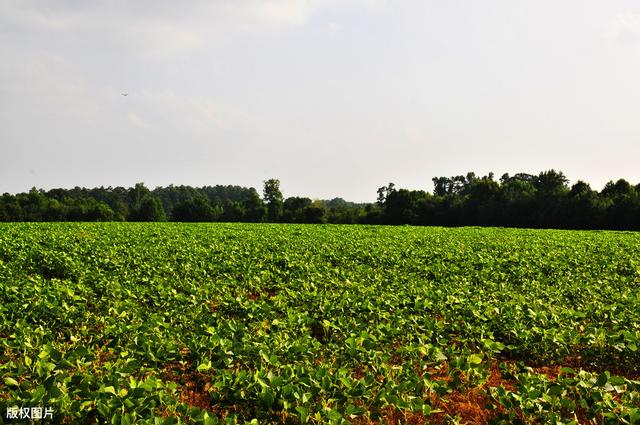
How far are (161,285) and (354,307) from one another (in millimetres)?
4752

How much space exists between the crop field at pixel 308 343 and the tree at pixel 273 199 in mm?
81448

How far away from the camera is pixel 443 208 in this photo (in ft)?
246

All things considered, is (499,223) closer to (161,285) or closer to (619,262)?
(619,262)

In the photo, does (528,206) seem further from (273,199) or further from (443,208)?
(273,199)

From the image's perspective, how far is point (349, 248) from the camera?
18125 mm

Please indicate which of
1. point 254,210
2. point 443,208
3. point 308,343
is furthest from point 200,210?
point 308,343

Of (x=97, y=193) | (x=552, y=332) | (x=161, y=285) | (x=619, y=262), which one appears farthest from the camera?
(x=97, y=193)

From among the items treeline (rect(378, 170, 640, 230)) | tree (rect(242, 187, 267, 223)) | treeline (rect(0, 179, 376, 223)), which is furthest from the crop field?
tree (rect(242, 187, 267, 223))

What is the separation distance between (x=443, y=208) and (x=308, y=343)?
72.7 m

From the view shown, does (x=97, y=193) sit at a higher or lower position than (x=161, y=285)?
higher

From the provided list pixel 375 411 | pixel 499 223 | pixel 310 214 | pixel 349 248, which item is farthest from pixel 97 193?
pixel 375 411

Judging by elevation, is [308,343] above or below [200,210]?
below

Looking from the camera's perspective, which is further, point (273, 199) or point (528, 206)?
point (273, 199)

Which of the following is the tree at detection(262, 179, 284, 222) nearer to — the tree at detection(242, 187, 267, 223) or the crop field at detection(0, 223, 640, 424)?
the tree at detection(242, 187, 267, 223)
